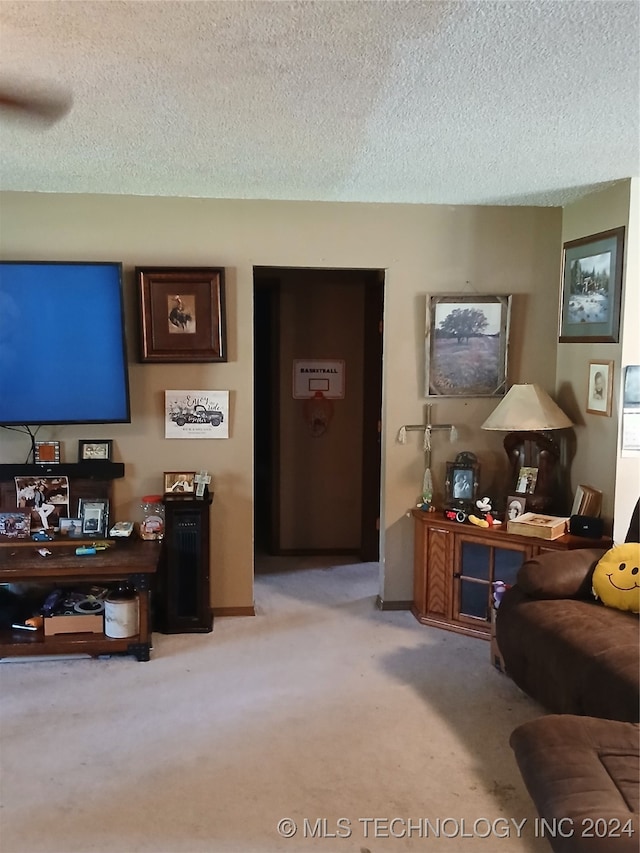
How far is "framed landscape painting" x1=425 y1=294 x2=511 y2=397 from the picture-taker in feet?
13.1

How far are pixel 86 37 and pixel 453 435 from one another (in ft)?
9.11

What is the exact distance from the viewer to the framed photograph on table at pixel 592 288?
3.46m

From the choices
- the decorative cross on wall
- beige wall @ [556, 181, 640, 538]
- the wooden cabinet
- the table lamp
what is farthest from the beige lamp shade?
the decorative cross on wall

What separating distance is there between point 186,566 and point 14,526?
35.6 inches

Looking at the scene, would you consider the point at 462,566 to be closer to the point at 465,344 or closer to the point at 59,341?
the point at 465,344

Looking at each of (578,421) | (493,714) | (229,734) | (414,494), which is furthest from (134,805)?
(578,421)

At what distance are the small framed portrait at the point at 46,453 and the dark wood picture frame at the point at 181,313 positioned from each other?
2.13 feet

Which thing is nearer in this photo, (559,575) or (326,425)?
(559,575)

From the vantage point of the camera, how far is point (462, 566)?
3814 millimetres

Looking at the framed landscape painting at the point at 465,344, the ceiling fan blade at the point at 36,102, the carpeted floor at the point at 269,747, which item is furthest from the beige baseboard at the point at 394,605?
the ceiling fan blade at the point at 36,102

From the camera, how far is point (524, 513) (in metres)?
3.76

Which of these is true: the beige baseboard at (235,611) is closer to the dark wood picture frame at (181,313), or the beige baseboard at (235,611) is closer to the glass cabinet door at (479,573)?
the glass cabinet door at (479,573)

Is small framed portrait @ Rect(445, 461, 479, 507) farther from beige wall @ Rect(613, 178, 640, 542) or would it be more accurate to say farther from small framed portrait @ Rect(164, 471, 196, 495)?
small framed portrait @ Rect(164, 471, 196, 495)

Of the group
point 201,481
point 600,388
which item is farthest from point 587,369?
point 201,481
